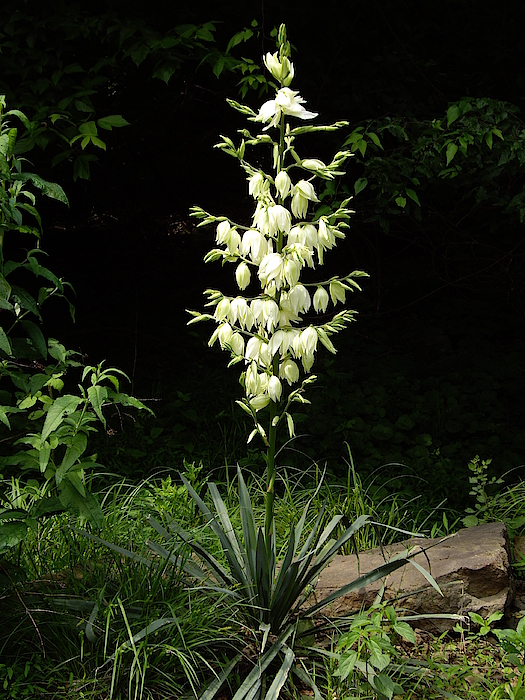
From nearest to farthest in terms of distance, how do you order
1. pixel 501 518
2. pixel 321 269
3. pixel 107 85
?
pixel 501 518, pixel 107 85, pixel 321 269

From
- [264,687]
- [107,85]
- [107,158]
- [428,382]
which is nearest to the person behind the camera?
[264,687]

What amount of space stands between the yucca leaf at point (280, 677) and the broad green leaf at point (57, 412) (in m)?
0.98

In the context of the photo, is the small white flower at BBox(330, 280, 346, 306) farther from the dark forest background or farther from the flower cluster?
the dark forest background

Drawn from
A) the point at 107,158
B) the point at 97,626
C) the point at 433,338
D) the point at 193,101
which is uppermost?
the point at 193,101

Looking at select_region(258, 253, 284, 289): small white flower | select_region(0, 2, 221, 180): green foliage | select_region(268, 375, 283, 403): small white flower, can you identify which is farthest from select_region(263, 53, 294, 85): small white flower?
select_region(0, 2, 221, 180): green foliage

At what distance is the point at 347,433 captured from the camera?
4.02 m

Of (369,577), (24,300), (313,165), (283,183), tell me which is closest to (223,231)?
(283,183)

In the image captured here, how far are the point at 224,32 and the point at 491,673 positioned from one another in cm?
350

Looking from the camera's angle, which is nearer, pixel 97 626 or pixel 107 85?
pixel 97 626

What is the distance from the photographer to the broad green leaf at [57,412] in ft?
6.06

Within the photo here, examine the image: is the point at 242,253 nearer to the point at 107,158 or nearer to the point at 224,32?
the point at 224,32

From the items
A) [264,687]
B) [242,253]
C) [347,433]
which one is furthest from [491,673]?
[347,433]

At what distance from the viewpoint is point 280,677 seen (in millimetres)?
2010

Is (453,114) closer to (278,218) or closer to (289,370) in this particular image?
(278,218)
